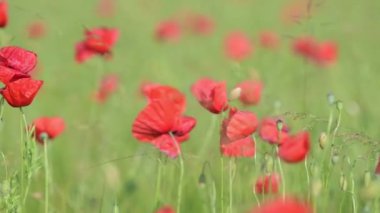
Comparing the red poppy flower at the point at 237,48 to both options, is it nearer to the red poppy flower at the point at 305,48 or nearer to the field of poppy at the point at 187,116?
the field of poppy at the point at 187,116

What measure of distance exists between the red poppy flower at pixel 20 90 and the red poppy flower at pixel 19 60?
0.18 feet

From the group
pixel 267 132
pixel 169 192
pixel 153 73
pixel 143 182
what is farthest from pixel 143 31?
pixel 267 132

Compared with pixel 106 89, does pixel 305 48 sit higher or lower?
Answer: higher

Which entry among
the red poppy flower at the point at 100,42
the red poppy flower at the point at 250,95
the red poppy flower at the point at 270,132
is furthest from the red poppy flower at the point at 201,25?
the red poppy flower at the point at 270,132

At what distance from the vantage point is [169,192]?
242 cm

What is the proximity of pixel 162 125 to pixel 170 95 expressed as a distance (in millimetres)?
64

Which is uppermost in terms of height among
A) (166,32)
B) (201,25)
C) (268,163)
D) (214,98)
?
(201,25)

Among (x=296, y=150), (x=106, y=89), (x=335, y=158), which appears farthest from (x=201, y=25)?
(x=296, y=150)

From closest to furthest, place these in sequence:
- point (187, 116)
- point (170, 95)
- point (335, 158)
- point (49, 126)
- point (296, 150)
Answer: point (296, 150)
point (335, 158)
point (170, 95)
point (187, 116)
point (49, 126)

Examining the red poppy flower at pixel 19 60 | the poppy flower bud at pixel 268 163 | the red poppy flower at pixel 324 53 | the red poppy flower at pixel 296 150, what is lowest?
the poppy flower bud at pixel 268 163

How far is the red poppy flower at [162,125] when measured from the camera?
1742mm

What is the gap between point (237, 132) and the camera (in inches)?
67.3

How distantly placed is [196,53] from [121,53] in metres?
0.54

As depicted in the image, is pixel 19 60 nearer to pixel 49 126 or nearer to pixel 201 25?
pixel 49 126
